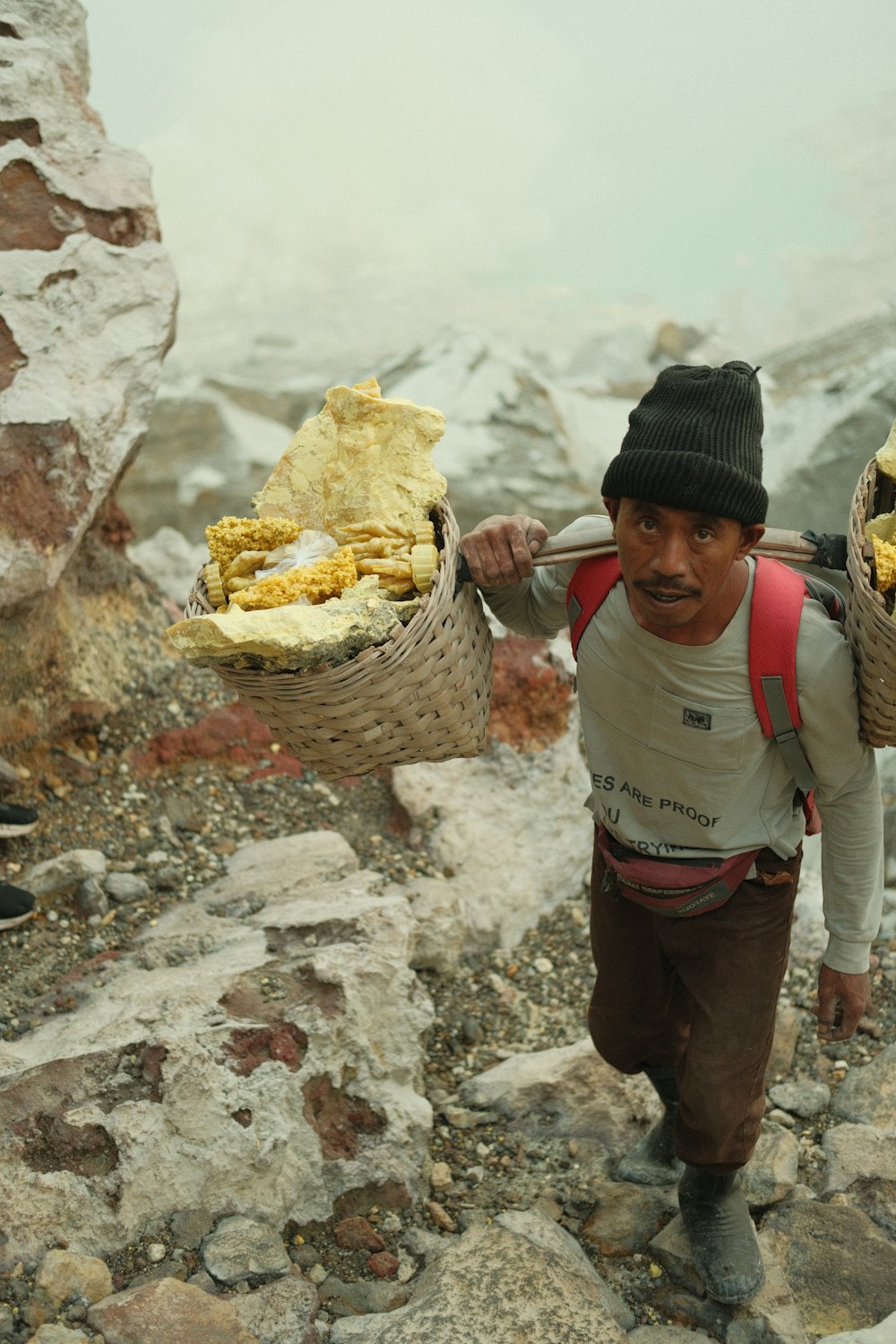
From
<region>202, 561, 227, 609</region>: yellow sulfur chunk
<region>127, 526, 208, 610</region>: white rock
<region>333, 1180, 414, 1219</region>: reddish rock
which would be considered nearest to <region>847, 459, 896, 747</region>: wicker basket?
<region>202, 561, 227, 609</region>: yellow sulfur chunk

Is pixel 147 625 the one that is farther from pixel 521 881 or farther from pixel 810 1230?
pixel 810 1230

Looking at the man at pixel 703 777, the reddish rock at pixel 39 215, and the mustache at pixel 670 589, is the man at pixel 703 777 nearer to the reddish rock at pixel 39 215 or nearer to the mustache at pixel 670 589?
the mustache at pixel 670 589

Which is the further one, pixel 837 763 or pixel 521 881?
pixel 521 881

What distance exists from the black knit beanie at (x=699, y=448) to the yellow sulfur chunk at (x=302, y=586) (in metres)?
0.54

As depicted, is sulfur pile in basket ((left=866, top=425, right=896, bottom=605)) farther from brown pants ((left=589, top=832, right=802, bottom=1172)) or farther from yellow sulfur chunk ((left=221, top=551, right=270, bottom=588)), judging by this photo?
yellow sulfur chunk ((left=221, top=551, right=270, bottom=588))

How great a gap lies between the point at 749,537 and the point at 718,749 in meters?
0.44

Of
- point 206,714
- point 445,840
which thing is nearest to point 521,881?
point 445,840

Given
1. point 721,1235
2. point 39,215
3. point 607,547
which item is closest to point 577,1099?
point 721,1235

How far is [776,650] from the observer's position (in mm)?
2227

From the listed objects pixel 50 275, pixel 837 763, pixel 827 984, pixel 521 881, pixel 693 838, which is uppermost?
pixel 50 275

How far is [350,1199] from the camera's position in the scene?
114 inches

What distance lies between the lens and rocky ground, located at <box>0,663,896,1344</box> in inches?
119

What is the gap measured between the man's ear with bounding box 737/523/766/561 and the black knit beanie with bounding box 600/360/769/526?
2 cm

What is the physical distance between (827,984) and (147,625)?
10.1 ft
